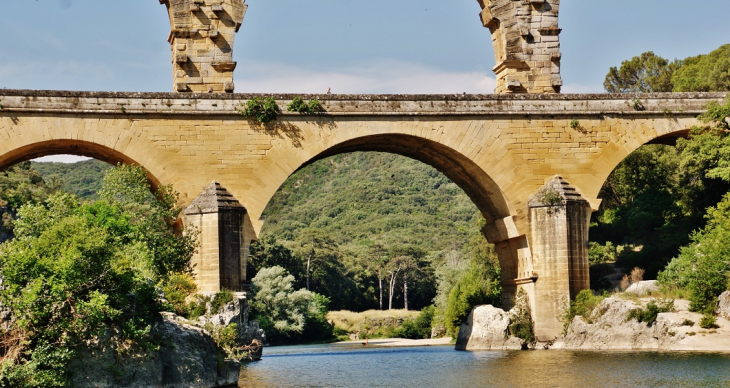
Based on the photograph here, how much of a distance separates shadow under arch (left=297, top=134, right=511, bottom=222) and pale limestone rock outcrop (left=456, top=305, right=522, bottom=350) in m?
2.70

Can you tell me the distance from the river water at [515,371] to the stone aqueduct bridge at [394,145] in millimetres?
2971

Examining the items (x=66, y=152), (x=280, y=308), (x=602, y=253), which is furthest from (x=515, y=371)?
(x=280, y=308)

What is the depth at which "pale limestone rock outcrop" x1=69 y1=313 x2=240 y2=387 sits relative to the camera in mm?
16312

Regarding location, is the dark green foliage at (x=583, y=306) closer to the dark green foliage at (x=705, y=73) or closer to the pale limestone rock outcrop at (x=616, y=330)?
the pale limestone rock outcrop at (x=616, y=330)

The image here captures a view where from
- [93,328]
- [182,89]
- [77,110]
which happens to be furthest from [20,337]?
[182,89]

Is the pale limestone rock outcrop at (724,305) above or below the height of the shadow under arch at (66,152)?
below

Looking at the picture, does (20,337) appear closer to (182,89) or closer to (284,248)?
(182,89)

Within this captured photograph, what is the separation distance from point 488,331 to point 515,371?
26.5 feet

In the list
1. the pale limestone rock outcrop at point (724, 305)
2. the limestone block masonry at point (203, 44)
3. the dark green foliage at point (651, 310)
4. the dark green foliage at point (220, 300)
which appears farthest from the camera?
the limestone block masonry at point (203, 44)

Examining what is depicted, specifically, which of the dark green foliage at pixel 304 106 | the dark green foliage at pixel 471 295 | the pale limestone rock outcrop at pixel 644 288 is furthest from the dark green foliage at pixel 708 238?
the dark green foliage at pixel 304 106

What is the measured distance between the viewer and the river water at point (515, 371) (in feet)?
63.3

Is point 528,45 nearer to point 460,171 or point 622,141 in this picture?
point 622,141

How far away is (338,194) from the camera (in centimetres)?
9294

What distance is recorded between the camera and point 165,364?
59.1 feet
